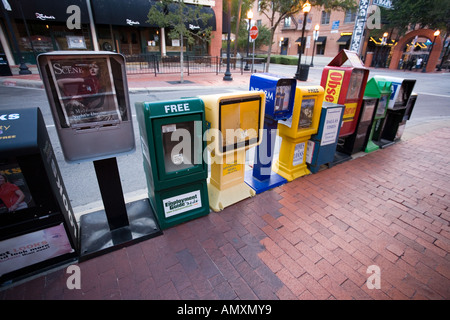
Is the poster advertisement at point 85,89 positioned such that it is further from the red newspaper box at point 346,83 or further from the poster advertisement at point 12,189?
the red newspaper box at point 346,83

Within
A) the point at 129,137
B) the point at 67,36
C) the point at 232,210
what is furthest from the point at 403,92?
the point at 67,36

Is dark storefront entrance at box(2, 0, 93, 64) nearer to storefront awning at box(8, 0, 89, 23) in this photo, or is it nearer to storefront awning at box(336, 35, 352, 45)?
storefront awning at box(8, 0, 89, 23)

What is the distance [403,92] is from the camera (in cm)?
597

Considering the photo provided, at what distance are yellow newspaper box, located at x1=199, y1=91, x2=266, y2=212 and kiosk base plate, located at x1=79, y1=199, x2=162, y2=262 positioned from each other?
93 centimetres

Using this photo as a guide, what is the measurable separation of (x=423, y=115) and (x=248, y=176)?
9.33 meters

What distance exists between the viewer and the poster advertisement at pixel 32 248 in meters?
2.28

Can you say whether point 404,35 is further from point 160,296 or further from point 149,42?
point 160,296

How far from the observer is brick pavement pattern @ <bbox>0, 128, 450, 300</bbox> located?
7.76 ft

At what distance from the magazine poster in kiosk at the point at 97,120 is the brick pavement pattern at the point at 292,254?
1.14 ft

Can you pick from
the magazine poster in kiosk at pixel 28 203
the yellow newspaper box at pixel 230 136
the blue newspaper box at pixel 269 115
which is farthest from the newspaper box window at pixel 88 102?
the blue newspaper box at pixel 269 115

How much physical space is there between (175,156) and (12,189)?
1.55m

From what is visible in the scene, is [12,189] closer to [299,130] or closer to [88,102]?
[88,102]

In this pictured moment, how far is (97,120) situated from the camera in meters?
2.47

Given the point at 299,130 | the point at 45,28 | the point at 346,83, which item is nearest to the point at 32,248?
the point at 299,130
